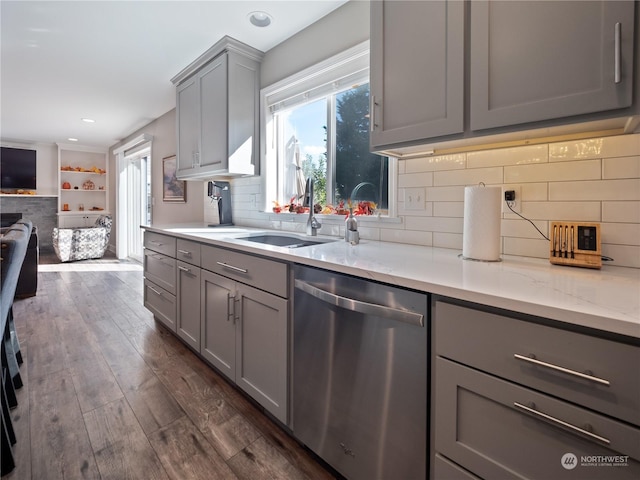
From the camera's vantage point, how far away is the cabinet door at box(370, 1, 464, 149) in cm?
121

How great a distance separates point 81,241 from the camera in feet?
19.9

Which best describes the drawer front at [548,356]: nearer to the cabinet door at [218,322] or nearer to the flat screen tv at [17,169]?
the cabinet door at [218,322]

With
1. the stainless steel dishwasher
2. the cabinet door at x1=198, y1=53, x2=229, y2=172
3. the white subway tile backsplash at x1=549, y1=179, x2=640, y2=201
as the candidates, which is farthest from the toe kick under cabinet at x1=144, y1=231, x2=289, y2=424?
the white subway tile backsplash at x1=549, y1=179, x2=640, y2=201

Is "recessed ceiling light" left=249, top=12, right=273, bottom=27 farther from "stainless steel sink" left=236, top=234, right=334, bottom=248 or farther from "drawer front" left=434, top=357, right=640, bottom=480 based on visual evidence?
"drawer front" left=434, top=357, right=640, bottom=480

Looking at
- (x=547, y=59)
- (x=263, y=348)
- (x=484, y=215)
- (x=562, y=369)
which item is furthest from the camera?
(x=263, y=348)

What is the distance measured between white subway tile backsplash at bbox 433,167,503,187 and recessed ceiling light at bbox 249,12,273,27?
1.70 meters

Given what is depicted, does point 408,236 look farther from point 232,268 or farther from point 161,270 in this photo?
point 161,270

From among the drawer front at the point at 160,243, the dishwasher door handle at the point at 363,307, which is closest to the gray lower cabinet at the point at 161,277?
the drawer front at the point at 160,243

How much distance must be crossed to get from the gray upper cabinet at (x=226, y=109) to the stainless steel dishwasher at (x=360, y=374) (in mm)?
1677

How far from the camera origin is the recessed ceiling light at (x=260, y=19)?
7.16 feet

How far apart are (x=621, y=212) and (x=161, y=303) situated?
301cm

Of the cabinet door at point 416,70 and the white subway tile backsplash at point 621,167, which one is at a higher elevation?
the cabinet door at point 416,70

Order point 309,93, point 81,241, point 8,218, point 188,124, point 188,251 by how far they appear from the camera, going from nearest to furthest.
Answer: point 188,251 → point 309,93 → point 188,124 → point 81,241 → point 8,218

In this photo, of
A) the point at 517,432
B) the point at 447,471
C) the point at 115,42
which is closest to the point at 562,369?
the point at 517,432
